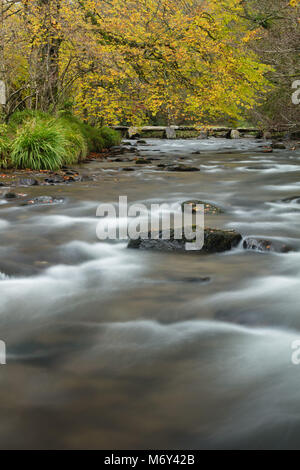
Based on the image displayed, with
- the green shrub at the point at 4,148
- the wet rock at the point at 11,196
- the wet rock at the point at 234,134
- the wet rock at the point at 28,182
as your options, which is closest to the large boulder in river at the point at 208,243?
the wet rock at the point at 11,196

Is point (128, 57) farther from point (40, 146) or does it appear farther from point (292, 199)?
point (292, 199)

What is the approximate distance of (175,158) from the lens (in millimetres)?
15633

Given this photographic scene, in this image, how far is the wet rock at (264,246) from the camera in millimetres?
4625

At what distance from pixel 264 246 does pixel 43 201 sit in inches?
151

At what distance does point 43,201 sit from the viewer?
7.26m

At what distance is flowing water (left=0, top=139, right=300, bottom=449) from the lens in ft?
6.38

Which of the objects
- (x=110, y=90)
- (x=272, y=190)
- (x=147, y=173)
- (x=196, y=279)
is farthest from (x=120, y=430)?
(x=110, y=90)

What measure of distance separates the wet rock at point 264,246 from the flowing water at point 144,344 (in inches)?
4.5

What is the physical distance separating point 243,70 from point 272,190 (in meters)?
6.71

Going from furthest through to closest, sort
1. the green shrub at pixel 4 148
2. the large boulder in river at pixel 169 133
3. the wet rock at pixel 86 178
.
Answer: the large boulder in river at pixel 169 133 → the green shrub at pixel 4 148 → the wet rock at pixel 86 178

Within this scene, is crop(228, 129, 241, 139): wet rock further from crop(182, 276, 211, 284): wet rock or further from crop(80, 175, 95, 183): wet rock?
crop(182, 276, 211, 284): wet rock

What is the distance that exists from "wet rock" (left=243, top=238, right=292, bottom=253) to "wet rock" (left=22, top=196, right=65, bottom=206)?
3.59 m

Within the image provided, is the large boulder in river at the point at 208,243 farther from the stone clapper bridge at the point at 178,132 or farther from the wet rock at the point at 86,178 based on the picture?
the stone clapper bridge at the point at 178,132

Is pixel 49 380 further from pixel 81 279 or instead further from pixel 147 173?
pixel 147 173
